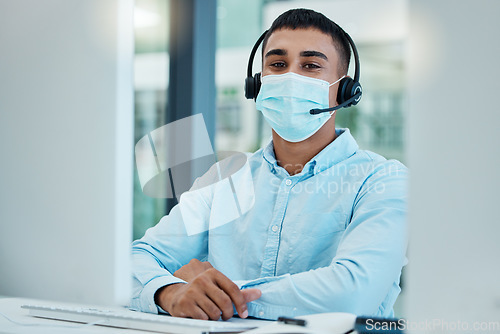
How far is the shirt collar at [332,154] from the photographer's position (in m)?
1.54

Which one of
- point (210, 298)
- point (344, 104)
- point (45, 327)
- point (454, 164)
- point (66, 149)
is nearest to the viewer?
point (454, 164)

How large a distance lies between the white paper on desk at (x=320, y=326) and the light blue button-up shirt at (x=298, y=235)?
0.88 ft

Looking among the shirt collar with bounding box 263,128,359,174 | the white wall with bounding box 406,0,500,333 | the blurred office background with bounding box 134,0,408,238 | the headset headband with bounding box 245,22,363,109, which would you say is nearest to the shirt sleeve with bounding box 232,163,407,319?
the shirt collar with bounding box 263,128,359,174

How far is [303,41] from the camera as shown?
1579 mm

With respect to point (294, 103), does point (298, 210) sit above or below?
below

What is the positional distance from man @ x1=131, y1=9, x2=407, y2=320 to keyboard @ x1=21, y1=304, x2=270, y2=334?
0.91ft

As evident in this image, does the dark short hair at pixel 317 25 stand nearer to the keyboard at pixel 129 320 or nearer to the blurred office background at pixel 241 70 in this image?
the blurred office background at pixel 241 70

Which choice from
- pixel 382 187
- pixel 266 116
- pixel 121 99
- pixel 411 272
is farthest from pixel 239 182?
pixel 411 272

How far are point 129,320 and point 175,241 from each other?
677 mm

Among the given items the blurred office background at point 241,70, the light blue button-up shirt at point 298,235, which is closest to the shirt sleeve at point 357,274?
the light blue button-up shirt at point 298,235

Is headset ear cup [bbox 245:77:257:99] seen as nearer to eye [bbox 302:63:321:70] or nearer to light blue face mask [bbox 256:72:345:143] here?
light blue face mask [bbox 256:72:345:143]

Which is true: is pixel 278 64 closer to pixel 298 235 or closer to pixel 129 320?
pixel 298 235

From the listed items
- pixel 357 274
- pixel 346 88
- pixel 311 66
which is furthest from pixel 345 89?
pixel 357 274

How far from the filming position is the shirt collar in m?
1.54
